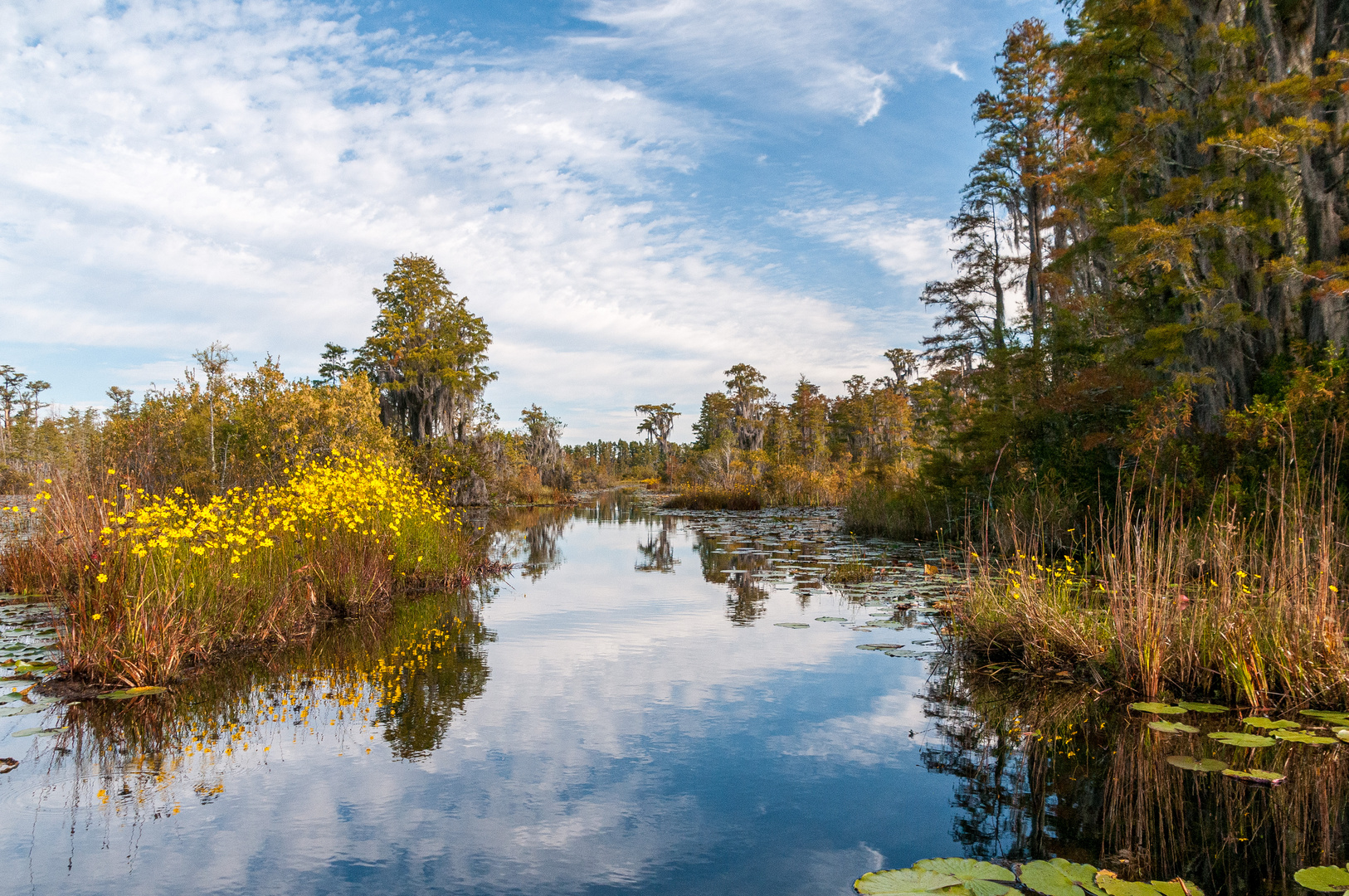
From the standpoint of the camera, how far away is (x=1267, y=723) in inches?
164

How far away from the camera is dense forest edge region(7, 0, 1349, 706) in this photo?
5168 mm

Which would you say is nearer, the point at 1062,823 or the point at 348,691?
the point at 1062,823

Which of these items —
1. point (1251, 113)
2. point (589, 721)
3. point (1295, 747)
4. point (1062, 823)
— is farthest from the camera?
point (1251, 113)

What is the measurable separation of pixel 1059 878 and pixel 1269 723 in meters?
2.46

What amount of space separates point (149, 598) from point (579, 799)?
3831 millimetres

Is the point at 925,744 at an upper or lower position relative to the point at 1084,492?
lower

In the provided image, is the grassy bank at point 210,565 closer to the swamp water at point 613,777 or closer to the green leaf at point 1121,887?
the swamp water at point 613,777

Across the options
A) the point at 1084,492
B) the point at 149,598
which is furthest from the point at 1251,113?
the point at 149,598

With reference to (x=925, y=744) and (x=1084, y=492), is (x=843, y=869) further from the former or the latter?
(x=1084, y=492)

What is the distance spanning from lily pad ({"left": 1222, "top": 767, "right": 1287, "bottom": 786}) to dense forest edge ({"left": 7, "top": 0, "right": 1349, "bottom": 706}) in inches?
44.2

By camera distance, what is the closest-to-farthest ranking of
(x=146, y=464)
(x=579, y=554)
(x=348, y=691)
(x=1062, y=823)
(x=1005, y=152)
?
(x=1062, y=823) < (x=348, y=691) < (x=146, y=464) < (x=579, y=554) < (x=1005, y=152)

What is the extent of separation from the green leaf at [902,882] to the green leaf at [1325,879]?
121 cm

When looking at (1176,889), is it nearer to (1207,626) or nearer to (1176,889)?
(1176,889)

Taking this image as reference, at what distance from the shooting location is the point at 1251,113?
10.2 meters
